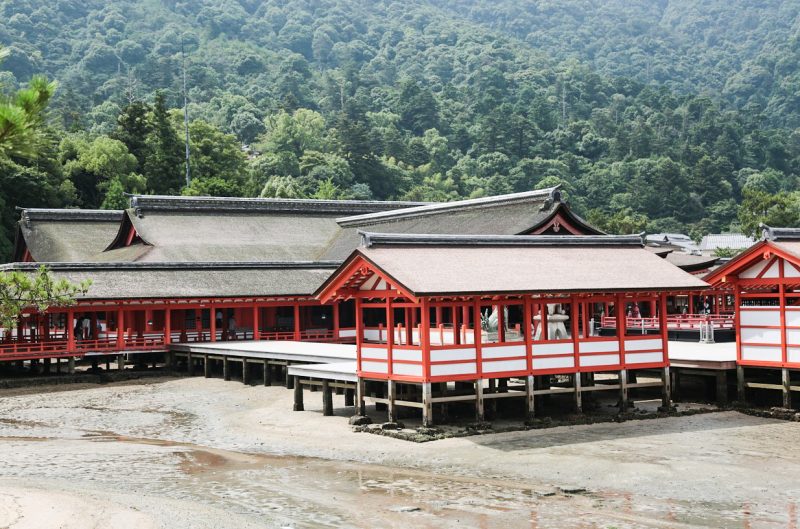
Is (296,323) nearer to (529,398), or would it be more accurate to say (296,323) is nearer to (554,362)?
(554,362)

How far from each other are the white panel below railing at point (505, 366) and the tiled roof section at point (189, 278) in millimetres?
18392

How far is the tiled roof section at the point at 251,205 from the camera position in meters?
49.2

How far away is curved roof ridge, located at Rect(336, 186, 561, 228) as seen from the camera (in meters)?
38.8

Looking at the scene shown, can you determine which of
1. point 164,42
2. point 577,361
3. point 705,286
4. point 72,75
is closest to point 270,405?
point 577,361

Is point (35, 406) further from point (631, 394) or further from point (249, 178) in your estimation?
point (249, 178)

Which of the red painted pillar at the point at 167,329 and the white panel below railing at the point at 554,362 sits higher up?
the red painted pillar at the point at 167,329

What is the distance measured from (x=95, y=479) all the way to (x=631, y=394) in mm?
15593

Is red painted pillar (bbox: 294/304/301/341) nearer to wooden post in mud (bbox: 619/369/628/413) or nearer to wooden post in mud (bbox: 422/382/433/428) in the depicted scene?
wooden post in mud (bbox: 619/369/628/413)

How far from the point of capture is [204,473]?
19.7 m

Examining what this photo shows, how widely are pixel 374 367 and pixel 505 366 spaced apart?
3.10m

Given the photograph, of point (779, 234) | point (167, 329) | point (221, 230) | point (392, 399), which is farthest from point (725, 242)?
point (392, 399)

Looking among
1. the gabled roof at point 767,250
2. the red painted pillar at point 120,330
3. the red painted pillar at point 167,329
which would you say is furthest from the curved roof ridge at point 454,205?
the red painted pillar at point 120,330

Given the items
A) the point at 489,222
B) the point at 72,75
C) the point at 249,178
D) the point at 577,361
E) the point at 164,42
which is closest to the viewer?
the point at 577,361

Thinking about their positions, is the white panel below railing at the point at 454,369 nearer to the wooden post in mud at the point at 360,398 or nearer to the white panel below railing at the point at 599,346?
the wooden post in mud at the point at 360,398
